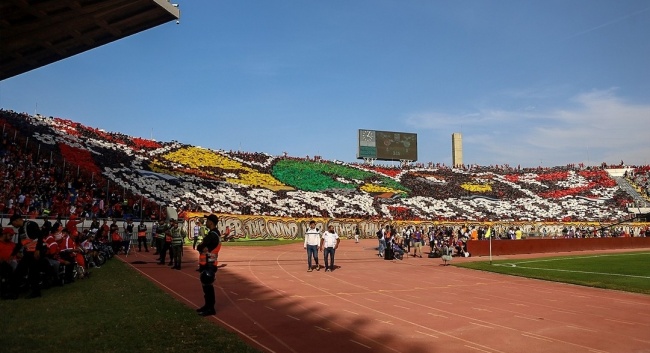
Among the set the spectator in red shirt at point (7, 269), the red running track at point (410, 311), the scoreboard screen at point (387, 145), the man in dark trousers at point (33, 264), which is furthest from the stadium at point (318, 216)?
the scoreboard screen at point (387, 145)

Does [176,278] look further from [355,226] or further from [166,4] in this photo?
[355,226]

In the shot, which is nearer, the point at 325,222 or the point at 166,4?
the point at 166,4

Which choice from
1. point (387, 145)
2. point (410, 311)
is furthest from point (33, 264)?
point (387, 145)

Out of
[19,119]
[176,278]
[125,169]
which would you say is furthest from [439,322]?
[19,119]

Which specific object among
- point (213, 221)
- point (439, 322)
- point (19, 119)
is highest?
point (19, 119)

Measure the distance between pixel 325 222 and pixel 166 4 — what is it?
3026 centimetres

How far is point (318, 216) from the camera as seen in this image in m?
46.7

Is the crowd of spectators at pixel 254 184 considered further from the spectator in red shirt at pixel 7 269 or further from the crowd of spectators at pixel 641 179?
the spectator in red shirt at pixel 7 269

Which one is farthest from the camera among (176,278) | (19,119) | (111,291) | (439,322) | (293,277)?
(19,119)

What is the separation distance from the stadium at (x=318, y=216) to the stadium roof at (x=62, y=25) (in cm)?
7

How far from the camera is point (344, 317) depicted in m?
10.3

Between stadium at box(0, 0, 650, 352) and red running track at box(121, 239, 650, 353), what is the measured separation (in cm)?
6

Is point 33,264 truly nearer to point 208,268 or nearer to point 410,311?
point 208,268

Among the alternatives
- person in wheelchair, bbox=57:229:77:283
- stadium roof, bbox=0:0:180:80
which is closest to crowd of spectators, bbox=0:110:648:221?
stadium roof, bbox=0:0:180:80
